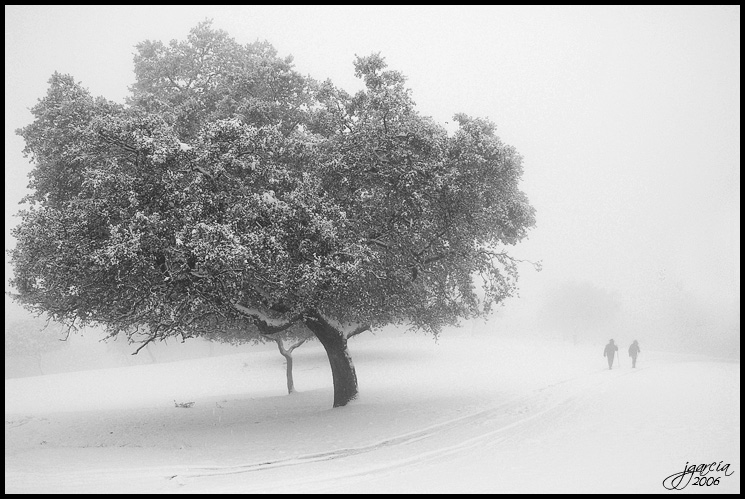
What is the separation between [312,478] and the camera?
1102cm

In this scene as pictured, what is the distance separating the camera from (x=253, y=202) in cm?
1309

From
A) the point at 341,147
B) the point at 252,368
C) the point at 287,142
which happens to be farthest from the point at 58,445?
the point at 252,368

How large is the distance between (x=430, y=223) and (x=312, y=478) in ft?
27.9

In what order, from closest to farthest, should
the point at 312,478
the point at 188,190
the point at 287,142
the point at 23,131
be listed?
the point at 312,478 → the point at 188,190 → the point at 287,142 → the point at 23,131

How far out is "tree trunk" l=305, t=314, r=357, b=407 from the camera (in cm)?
1902

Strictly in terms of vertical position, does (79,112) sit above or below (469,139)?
above

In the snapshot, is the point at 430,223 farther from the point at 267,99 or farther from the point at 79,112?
the point at 79,112

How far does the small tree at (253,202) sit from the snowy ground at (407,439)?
3.67 metres

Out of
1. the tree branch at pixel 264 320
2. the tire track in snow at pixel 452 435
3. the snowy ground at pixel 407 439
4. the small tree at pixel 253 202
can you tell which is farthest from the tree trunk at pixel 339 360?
the tire track in snow at pixel 452 435

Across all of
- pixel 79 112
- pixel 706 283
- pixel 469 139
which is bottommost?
pixel 706 283
